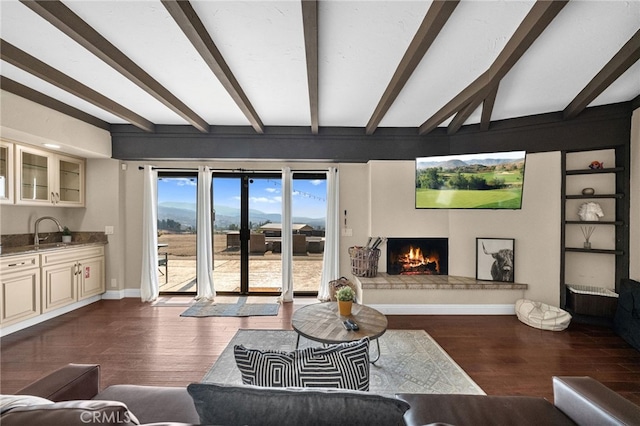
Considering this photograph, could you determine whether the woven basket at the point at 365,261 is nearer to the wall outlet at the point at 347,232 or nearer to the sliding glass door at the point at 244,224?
the wall outlet at the point at 347,232

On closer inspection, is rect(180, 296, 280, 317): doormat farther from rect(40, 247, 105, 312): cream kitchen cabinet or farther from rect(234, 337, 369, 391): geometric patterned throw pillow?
rect(234, 337, 369, 391): geometric patterned throw pillow

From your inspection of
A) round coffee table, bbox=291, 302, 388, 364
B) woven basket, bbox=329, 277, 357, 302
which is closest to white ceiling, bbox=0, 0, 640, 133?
round coffee table, bbox=291, 302, 388, 364

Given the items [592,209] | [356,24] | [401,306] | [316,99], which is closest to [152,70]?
[316,99]

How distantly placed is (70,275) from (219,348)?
2610mm

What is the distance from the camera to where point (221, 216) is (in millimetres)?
4520

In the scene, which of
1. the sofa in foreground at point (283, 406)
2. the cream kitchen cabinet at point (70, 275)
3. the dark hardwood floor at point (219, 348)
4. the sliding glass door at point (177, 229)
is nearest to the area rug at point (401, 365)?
the dark hardwood floor at point (219, 348)

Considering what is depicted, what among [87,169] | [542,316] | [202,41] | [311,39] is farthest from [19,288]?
[542,316]

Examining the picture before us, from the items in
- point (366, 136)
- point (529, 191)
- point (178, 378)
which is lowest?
point (178, 378)

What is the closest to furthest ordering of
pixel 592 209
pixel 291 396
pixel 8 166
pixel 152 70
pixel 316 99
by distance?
pixel 291 396
pixel 152 70
pixel 316 99
pixel 8 166
pixel 592 209

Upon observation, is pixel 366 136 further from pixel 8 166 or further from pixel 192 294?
pixel 8 166

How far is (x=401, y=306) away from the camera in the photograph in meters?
3.76

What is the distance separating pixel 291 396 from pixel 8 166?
4391mm

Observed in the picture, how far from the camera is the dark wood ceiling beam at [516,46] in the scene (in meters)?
1.71

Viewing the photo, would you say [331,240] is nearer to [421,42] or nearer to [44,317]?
[421,42]
